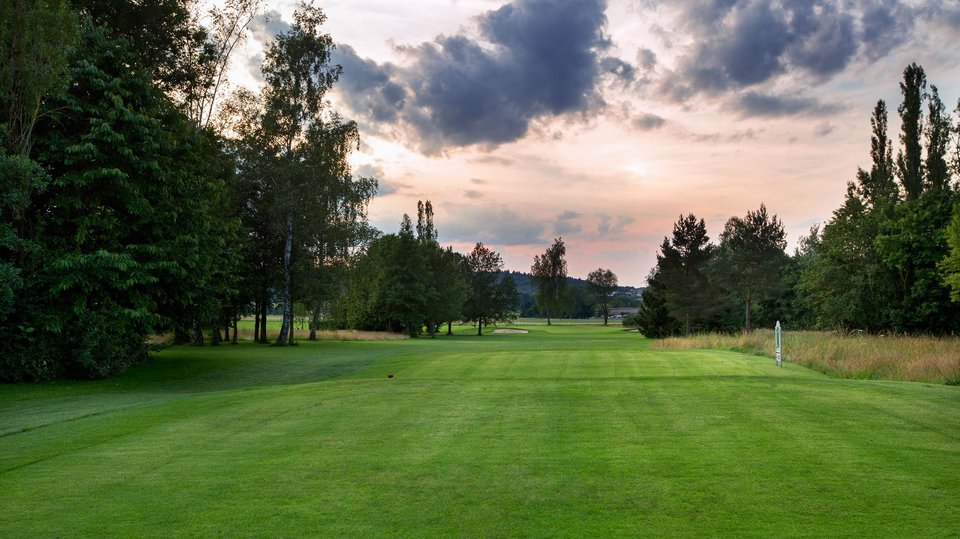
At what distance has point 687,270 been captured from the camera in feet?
214

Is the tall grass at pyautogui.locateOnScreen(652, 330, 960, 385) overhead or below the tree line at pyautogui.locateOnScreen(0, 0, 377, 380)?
below

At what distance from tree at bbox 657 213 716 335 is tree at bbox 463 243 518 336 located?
33737mm

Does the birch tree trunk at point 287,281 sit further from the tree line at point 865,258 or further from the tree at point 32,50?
the tree line at point 865,258

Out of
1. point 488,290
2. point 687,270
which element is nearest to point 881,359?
point 687,270

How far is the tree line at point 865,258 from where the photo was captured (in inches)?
1697

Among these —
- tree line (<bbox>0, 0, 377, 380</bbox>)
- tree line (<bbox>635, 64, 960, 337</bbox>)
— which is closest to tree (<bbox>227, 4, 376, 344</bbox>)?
tree line (<bbox>0, 0, 377, 380</bbox>)

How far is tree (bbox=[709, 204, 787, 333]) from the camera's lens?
58.2 meters

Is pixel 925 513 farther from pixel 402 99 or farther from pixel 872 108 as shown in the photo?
pixel 872 108

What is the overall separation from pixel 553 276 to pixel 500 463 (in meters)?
125

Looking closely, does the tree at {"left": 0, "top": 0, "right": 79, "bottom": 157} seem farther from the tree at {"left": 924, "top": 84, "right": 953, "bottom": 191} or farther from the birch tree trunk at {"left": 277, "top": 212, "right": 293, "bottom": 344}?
the tree at {"left": 924, "top": 84, "right": 953, "bottom": 191}

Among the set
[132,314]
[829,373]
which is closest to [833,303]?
[829,373]

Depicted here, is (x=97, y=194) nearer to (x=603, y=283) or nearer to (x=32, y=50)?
(x=32, y=50)

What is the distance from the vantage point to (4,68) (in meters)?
18.5

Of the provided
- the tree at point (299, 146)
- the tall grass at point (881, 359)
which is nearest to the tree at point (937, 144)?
the tall grass at point (881, 359)
